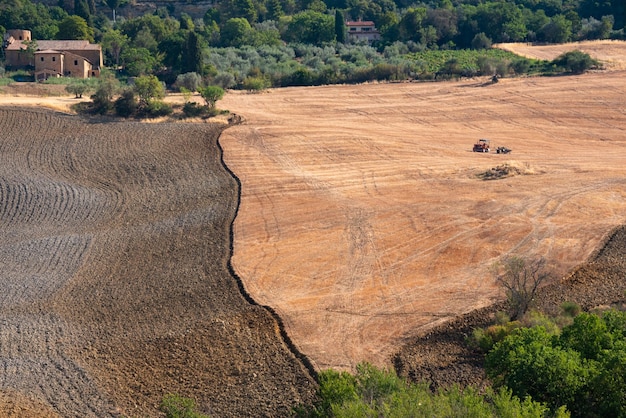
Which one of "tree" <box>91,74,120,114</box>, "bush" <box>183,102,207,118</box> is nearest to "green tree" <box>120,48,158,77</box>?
"tree" <box>91,74,120,114</box>

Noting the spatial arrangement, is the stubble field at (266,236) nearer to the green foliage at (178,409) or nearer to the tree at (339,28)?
the green foliage at (178,409)

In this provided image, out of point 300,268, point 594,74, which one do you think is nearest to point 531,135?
point 594,74

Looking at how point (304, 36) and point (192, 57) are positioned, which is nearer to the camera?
point (192, 57)

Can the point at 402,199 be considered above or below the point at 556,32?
below

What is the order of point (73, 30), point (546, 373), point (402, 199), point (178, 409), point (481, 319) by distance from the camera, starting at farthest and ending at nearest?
point (73, 30)
point (402, 199)
point (481, 319)
point (178, 409)
point (546, 373)

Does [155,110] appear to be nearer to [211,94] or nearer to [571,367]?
[211,94]

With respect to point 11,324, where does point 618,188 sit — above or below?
above

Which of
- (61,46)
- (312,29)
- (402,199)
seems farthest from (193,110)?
(312,29)

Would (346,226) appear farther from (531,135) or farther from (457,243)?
(531,135)
